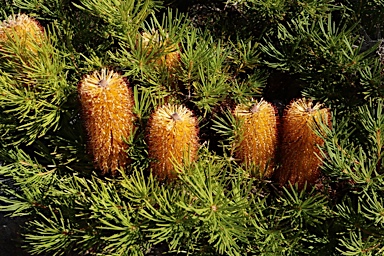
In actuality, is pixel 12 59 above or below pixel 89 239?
above

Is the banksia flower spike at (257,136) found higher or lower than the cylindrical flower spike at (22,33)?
lower

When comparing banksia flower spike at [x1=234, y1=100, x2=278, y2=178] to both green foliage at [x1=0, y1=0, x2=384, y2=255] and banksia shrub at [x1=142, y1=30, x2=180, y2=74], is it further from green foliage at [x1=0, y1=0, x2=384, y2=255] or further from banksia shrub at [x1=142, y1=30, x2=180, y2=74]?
banksia shrub at [x1=142, y1=30, x2=180, y2=74]

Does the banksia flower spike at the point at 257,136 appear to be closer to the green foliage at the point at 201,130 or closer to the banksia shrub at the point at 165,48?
the green foliage at the point at 201,130

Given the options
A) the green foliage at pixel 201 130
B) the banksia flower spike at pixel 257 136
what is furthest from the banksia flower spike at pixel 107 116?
the banksia flower spike at pixel 257 136

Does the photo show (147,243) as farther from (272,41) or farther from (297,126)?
(272,41)

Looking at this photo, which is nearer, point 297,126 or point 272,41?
point 297,126

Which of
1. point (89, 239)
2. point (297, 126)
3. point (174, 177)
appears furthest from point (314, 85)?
point (89, 239)
